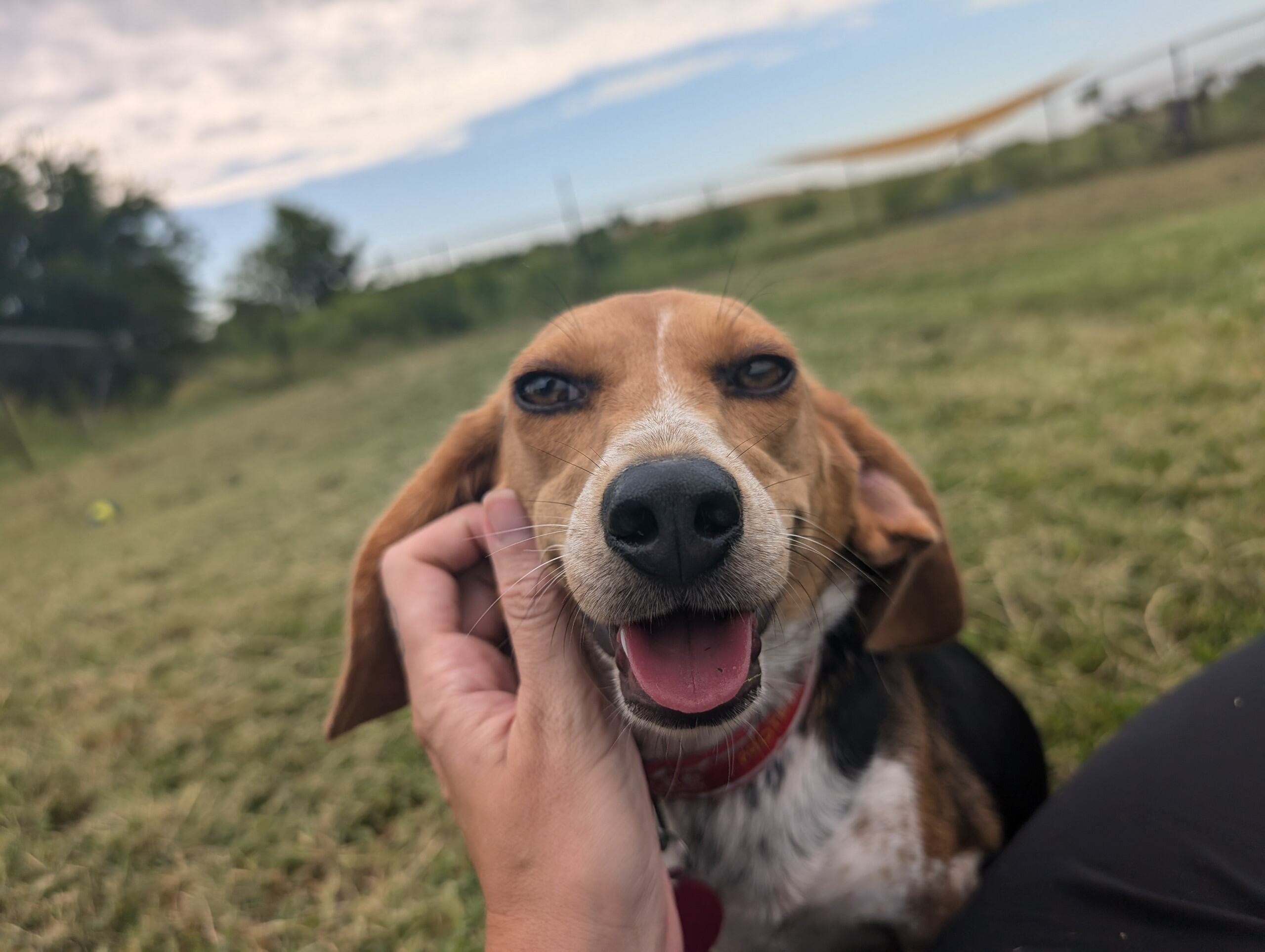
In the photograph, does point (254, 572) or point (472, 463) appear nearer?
point (472, 463)

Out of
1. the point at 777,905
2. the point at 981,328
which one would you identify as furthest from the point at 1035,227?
the point at 777,905

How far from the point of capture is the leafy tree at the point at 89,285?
22.2 metres

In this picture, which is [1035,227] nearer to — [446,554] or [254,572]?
[254,572]

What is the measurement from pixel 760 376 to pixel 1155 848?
1.30m

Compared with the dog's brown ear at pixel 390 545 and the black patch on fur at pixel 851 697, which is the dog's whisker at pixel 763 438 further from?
the dog's brown ear at pixel 390 545

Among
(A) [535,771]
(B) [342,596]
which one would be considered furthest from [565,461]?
(B) [342,596]

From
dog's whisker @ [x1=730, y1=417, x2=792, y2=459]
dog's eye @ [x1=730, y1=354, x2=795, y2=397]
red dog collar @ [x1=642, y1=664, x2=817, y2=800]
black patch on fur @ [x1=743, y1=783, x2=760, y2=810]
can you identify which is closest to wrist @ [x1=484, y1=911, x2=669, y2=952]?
red dog collar @ [x1=642, y1=664, x2=817, y2=800]

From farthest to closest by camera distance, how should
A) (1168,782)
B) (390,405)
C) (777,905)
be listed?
(390,405) < (777,905) < (1168,782)

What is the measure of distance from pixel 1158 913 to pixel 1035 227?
15.0m

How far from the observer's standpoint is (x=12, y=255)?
25156 millimetres

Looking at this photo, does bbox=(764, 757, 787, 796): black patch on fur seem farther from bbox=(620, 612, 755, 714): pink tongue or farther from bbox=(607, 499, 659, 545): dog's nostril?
bbox=(607, 499, 659, 545): dog's nostril

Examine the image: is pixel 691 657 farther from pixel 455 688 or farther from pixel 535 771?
pixel 455 688

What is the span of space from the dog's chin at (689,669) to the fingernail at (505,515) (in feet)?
1.12

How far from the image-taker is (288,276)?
30.9 meters
